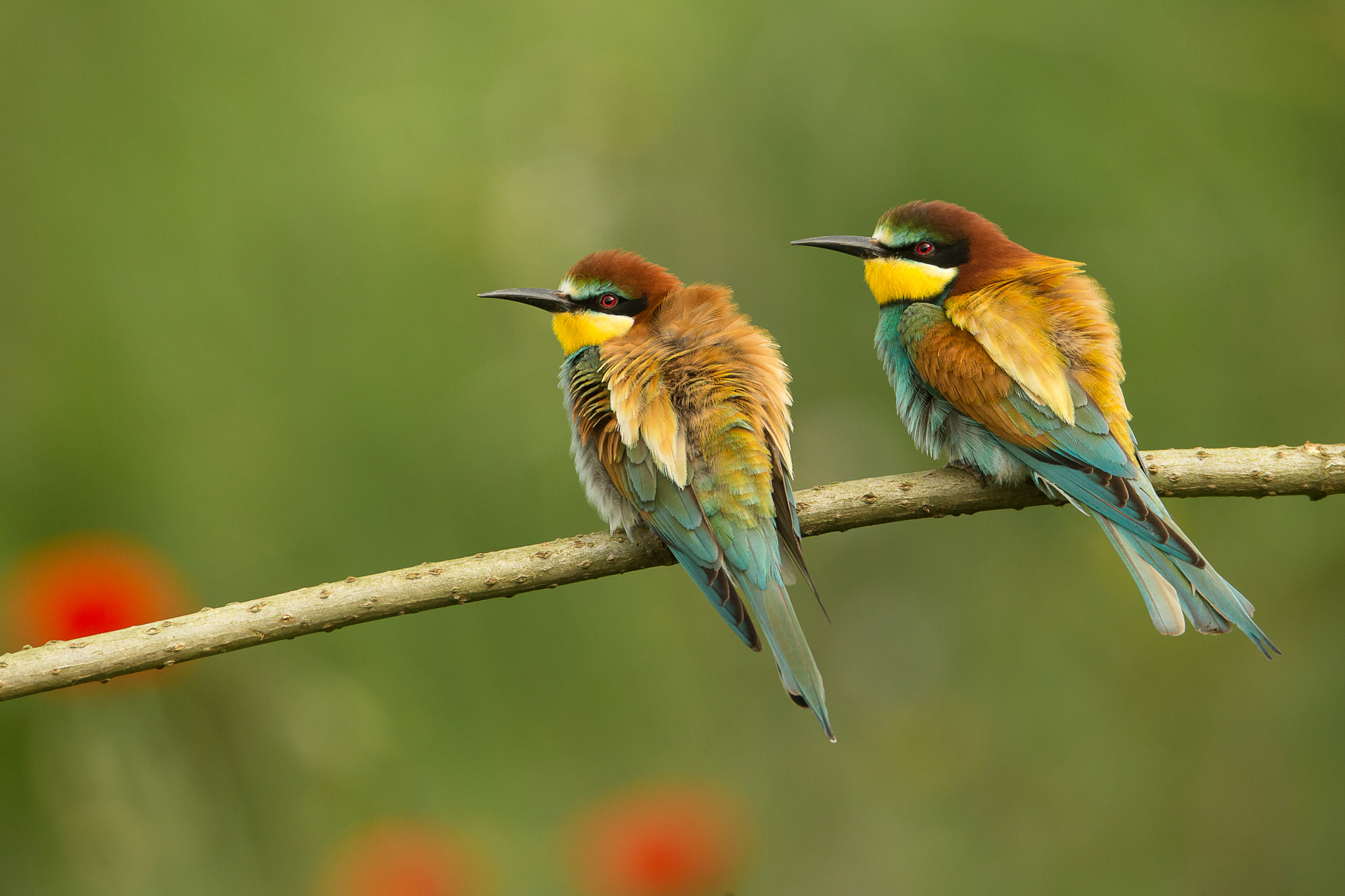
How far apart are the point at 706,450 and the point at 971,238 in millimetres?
833

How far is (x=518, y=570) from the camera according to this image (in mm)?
1566

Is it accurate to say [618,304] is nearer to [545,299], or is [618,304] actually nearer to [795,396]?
[545,299]

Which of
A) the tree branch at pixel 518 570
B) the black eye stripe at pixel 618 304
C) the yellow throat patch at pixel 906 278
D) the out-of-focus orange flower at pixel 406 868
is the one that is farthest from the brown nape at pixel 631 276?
the out-of-focus orange flower at pixel 406 868

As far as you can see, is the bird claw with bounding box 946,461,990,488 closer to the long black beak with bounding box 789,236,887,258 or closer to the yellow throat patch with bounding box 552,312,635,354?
the long black beak with bounding box 789,236,887,258

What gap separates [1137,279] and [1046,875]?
155cm

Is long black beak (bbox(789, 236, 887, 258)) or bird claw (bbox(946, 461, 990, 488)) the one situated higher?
long black beak (bbox(789, 236, 887, 258))

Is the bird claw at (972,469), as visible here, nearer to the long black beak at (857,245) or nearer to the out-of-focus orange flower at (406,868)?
the long black beak at (857,245)

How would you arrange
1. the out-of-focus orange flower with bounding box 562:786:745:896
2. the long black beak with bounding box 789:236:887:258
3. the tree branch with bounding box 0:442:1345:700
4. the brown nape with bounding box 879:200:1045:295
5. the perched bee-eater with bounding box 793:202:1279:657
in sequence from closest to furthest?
the tree branch with bounding box 0:442:1345:700
the perched bee-eater with bounding box 793:202:1279:657
the out-of-focus orange flower with bounding box 562:786:745:896
the brown nape with bounding box 879:200:1045:295
the long black beak with bounding box 789:236:887:258

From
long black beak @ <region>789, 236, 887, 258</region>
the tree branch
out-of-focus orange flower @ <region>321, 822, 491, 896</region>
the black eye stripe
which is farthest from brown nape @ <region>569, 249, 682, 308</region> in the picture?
out-of-focus orange flower @ <region>321, 822, 491, 896</region>

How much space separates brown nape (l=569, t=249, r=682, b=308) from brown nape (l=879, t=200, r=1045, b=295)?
1.64 ft

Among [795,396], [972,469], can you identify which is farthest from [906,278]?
[795,396]

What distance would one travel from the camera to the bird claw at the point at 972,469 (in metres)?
1.93

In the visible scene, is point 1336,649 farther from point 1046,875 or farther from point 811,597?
point 811,597

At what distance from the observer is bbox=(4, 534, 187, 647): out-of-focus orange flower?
6.40 ft
